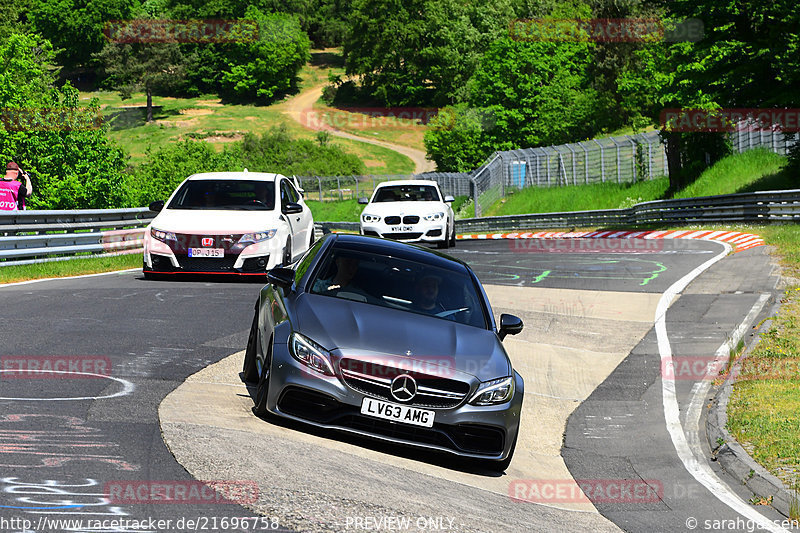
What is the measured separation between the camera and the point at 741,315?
1525 cm

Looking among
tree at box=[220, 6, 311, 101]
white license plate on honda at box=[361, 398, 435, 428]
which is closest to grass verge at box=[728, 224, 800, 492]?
white license plate on honda at box=[361, 398, 435, 428]

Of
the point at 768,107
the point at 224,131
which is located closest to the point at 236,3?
the point at 224,131

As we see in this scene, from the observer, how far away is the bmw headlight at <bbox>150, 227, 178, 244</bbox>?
51.7 ft

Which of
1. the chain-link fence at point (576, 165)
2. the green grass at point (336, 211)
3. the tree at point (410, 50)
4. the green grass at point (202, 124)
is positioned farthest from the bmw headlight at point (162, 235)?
the tree at point (410, 50)

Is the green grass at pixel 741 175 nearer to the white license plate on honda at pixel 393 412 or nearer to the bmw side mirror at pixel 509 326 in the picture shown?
the bmw side mirror at pixel 509 326

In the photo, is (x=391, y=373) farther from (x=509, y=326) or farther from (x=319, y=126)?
(x=319, y=126)

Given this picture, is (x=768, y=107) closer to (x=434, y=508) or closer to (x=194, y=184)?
(x=194, y=184)

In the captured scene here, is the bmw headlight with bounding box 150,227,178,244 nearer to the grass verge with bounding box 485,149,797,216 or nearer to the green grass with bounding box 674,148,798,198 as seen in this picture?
the grass verge with bounding box 485,149,797,216

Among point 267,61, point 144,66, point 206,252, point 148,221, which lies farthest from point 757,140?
point 144,66

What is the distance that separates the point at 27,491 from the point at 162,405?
8.49 feet

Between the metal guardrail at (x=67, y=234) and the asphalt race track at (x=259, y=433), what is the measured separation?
2536 mm

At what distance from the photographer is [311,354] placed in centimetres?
741

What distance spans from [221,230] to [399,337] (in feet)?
28.1

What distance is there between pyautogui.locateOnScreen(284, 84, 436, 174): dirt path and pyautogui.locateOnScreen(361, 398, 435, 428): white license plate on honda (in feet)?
314
